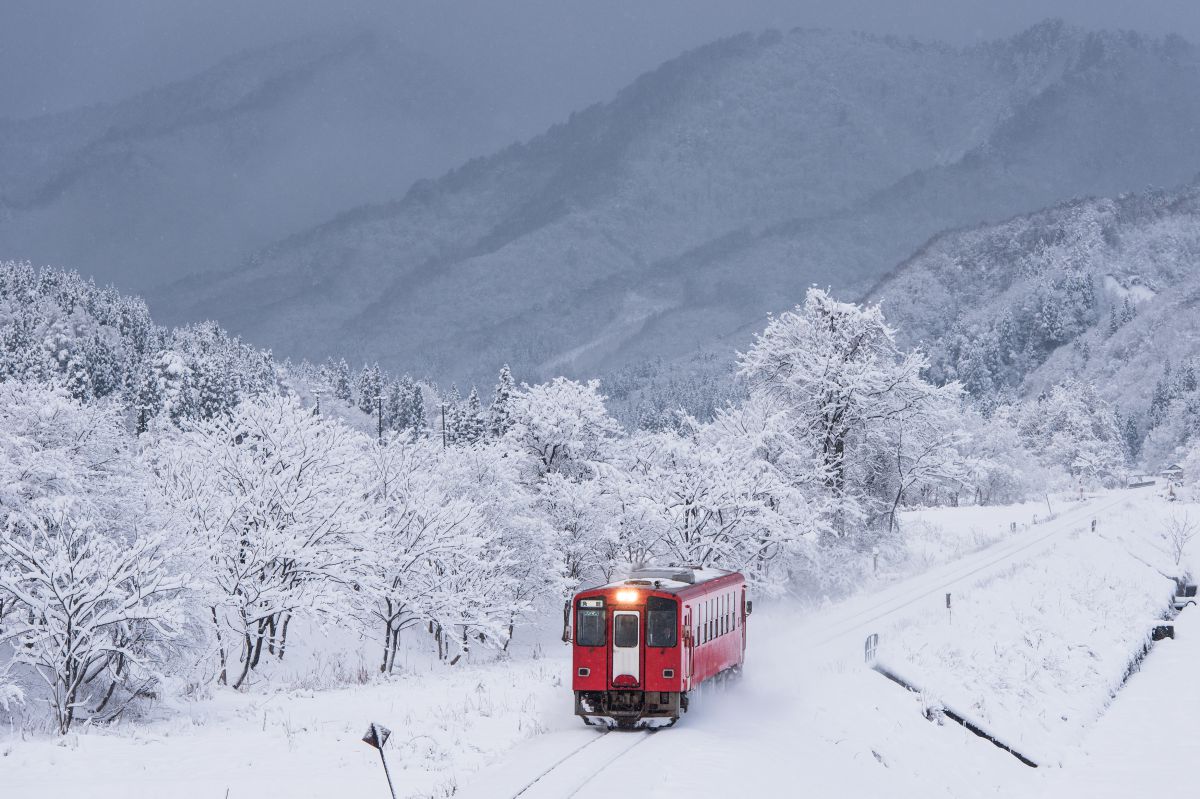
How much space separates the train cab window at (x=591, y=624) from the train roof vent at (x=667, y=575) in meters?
1.41

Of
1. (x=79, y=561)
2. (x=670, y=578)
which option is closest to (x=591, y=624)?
(x=670, y=578)

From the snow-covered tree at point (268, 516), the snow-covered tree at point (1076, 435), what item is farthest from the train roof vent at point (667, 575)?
the snow-covered tree at point (1076, 435)

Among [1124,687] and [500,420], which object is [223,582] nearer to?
[1124,687]

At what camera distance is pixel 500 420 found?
97.8 metres

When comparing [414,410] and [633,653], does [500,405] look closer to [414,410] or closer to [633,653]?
[414,410]

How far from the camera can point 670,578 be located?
22312 millimetres

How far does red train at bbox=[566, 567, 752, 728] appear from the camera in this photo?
2006 cm

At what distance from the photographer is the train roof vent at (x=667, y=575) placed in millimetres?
22203

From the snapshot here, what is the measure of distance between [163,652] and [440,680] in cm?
700

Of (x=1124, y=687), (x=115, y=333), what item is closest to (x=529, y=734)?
(x=1124, y=687)

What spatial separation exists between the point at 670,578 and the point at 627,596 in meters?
2.12

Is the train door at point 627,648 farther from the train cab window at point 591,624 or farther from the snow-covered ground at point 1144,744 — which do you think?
the snow-covered ground at point 1144,744

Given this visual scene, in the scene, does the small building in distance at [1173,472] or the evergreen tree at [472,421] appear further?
the small building in distance at [1173,472]

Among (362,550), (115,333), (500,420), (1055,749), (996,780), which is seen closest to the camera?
(996,780)
